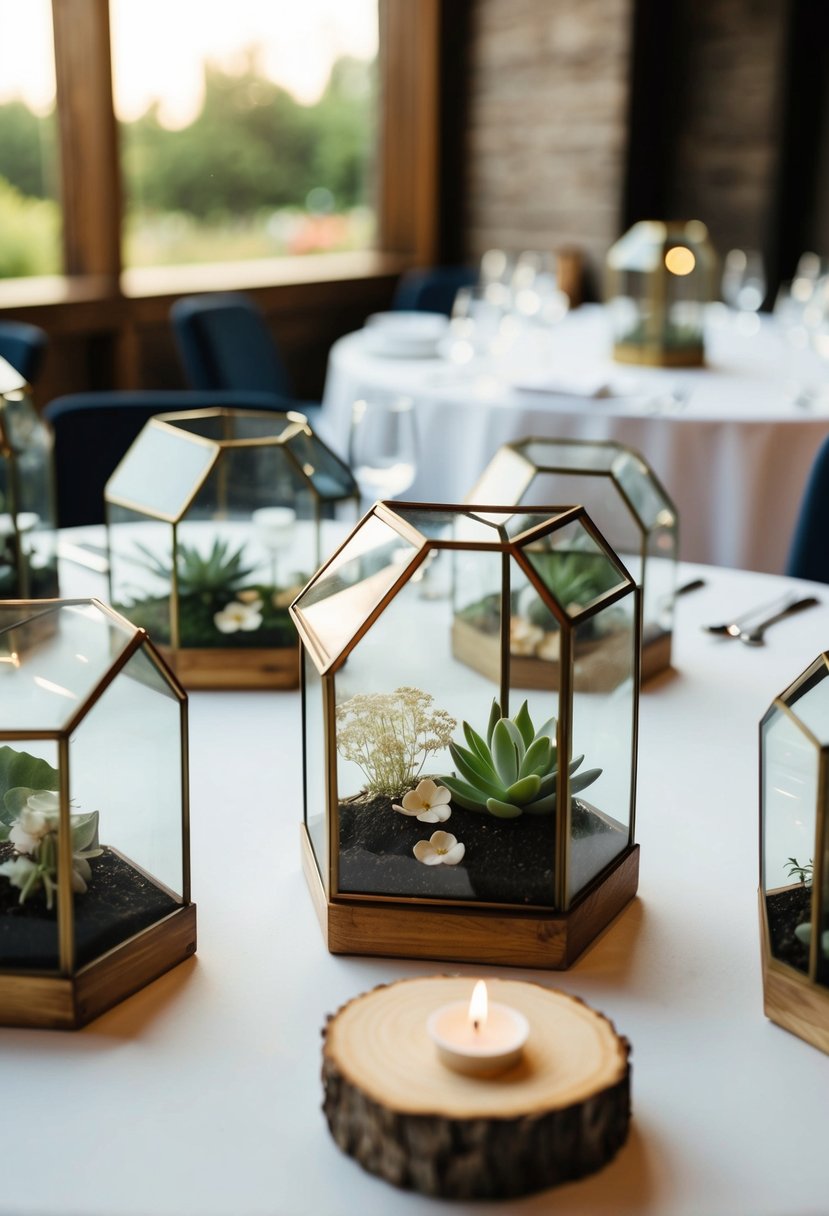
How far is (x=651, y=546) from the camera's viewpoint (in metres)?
1.45

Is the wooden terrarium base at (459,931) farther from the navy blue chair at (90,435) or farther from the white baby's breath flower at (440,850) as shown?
the navy blue chair at (90,435)

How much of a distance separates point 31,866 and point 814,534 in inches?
62.3

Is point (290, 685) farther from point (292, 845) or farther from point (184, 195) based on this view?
point (184, 195)

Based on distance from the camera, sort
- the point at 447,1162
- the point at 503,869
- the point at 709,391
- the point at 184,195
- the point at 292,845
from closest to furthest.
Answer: the point at 447,1162
the point at 503,869
the point at 292,845
the point at 709,391
the point at 184,195

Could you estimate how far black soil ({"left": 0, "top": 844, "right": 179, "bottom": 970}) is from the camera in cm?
78

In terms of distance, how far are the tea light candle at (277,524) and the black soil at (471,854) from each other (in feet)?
1.96

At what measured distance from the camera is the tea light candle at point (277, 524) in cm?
146

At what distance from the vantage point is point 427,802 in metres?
0.92

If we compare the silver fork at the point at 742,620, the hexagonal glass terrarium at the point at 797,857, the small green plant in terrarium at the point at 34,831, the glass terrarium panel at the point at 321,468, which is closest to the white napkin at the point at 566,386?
the silver fork at the point at 742,620

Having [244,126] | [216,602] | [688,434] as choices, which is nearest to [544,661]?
[216,602]

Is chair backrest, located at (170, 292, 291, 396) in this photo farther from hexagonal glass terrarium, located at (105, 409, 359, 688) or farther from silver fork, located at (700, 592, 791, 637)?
silver fork, located at (700, 592, 791, 637)

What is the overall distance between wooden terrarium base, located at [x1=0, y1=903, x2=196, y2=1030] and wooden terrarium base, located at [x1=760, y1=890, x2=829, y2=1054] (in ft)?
1.25

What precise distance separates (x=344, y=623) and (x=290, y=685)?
484 mm

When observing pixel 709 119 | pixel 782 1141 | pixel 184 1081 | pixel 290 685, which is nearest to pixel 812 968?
pixel 782 1141
